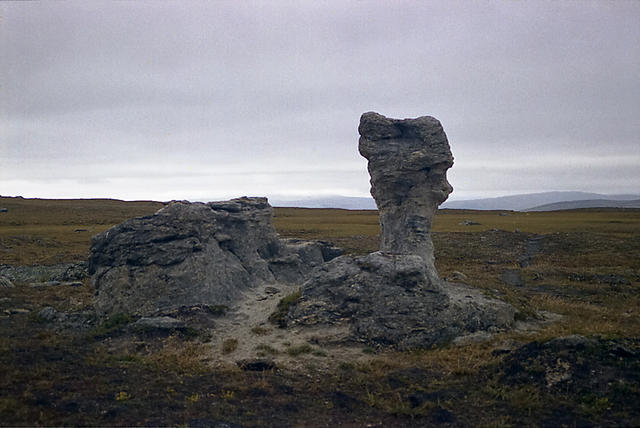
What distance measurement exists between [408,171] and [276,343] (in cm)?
1618

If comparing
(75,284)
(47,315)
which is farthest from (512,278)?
(75,284)

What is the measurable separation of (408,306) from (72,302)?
19.9 meters

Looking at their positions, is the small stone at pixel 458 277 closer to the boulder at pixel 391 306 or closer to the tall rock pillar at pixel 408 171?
the tall rock pillar at pixel 408 171

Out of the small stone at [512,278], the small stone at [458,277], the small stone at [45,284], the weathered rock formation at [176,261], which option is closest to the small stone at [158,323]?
the weathered rock formation at [176,261]

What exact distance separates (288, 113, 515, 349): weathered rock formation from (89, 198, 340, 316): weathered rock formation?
6.13 metres

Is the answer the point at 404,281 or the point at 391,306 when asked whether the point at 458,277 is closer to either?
the point at 404,281

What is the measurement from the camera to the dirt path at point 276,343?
17.8 m

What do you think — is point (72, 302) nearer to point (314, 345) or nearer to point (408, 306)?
point (314, 345)

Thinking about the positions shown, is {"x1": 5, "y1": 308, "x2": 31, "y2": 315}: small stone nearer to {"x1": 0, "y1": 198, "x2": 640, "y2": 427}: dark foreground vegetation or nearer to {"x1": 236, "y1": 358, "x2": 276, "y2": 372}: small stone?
{"x1": 0, "y1": 198, "x2": 640, "y2": 427}: dark foreground vegetation

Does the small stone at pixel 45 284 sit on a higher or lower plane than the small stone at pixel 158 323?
higher

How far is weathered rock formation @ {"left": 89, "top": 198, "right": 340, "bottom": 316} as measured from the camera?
2356cm

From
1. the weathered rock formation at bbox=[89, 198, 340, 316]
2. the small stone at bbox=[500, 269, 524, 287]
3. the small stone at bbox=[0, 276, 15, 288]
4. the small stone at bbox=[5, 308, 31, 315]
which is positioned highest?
the weathered rock formation at bbox=[89, 198, 340, 316]

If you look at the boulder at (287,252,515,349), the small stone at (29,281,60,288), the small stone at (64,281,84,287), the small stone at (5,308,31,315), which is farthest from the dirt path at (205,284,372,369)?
the small stone at (29,281,60,288)

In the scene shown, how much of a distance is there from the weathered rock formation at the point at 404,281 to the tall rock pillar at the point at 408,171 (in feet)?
0.23
